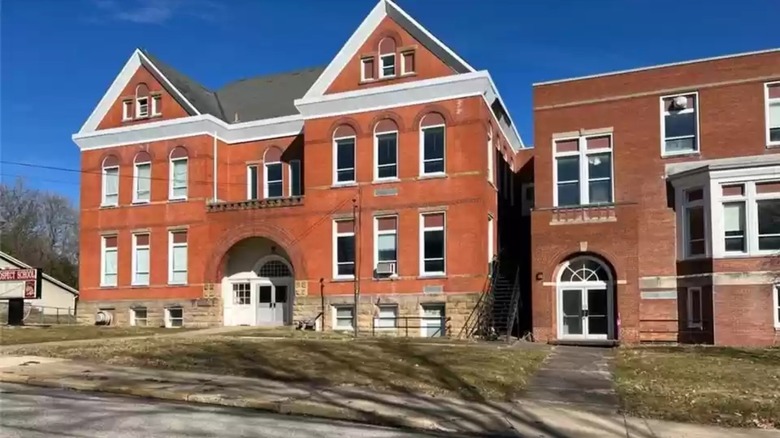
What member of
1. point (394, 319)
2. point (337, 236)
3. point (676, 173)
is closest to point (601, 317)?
point (676, 173)

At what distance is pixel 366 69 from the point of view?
32.3m

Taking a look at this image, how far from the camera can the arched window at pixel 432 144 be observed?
30.5 meters

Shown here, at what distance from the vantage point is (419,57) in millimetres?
31109

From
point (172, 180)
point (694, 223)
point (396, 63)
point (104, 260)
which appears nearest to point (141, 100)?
point (172, 180)

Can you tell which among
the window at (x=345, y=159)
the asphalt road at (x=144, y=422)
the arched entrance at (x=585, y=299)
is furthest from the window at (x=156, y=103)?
the asphalt road at (x=144, y=422)

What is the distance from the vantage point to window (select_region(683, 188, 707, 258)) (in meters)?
26.1

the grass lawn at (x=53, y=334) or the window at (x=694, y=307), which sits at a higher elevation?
the window at (x=694, y=307)

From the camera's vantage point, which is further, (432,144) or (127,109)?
(127,109)

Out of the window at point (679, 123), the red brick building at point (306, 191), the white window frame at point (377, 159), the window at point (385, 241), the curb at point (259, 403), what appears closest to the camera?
the curb at point (259, 403)

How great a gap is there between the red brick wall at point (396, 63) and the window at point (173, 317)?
12906 mm

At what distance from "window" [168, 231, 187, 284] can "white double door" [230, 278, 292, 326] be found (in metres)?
3.05

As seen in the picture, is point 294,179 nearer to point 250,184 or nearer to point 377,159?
point 250,184

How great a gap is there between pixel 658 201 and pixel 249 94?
22998mm

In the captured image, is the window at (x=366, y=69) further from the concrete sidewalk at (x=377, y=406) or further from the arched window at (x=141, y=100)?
the concrete sidewalk at (x=377, y=406)
